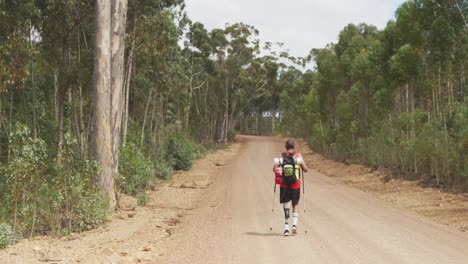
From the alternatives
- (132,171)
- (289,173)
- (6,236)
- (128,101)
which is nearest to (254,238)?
(289,173)

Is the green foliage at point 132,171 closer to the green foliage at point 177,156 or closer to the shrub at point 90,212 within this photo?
the shrub at point 90,212

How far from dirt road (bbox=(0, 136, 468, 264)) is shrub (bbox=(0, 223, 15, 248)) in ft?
0.60

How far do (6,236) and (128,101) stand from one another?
15.4m

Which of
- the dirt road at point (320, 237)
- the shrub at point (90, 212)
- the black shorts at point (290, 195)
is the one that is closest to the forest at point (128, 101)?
the shrub at point (90, 212)

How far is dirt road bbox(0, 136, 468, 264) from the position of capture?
831cm

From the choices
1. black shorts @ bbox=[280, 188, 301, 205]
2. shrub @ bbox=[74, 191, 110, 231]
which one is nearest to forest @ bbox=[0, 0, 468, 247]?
shrub @ bbox=[74, 191, 110, 231]

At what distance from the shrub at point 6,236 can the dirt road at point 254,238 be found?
0.60ft

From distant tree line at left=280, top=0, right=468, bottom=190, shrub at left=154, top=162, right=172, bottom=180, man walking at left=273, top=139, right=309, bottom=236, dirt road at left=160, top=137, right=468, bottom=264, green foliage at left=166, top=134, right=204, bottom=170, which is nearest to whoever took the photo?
dirt road at left=160, top=137, right=468, bottom=264

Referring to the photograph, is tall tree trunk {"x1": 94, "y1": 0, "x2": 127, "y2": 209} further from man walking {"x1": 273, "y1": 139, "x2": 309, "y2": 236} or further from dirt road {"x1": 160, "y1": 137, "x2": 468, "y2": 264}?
man walking {"x1": 273, "y1": 139, "x2": 309, "y2": 236}

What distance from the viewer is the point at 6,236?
29.3 feet

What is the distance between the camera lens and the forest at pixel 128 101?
1125cm

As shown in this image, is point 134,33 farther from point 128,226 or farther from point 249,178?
point 128,226

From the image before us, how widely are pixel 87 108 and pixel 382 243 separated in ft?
52.8

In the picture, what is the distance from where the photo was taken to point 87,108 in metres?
22.6
